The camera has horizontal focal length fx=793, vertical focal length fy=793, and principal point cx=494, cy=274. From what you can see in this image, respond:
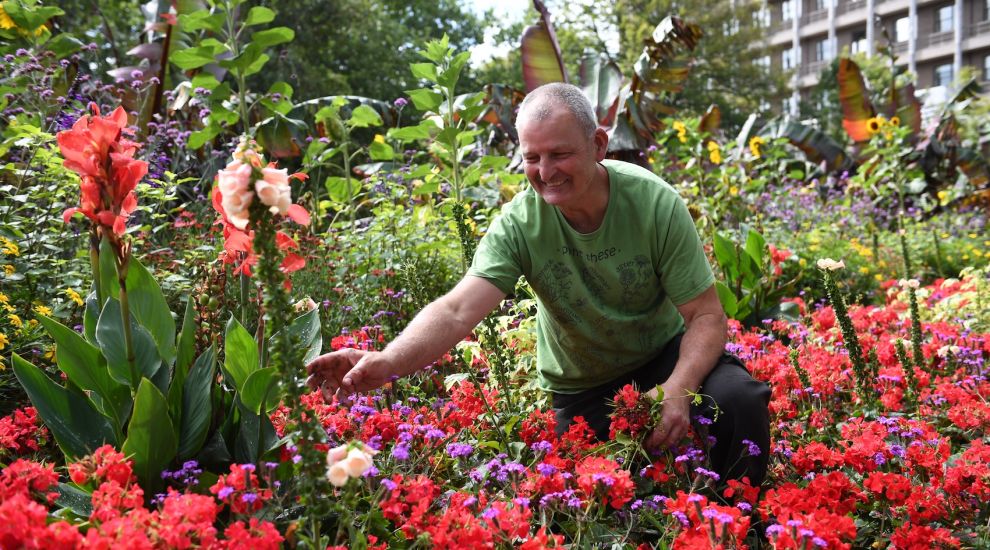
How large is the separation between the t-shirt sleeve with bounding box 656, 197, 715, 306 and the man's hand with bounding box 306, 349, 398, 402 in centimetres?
109

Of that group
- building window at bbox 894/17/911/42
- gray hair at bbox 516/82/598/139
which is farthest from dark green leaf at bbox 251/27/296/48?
building window at bbox 894/17/911/42

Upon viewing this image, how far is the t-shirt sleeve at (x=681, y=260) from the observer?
9.36 ft

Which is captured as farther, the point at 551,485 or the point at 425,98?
the point at 425,98

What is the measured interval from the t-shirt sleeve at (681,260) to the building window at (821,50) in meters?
48.0

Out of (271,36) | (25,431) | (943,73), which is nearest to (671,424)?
(25,431)

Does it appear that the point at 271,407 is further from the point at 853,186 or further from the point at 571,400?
the point at 853,186

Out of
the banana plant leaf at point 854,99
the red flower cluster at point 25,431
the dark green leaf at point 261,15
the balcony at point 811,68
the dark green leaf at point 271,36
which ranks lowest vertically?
the balcony at point 811,68

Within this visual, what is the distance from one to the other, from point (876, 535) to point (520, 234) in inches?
61.7

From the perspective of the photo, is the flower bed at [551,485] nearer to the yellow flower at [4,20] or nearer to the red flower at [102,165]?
the red flower at [102,165]

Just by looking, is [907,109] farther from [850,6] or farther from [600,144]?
[850,6]

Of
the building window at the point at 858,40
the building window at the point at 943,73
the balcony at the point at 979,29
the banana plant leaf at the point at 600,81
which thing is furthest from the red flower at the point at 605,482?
the building window at the point at 858,40

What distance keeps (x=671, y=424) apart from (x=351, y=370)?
40.8 inches

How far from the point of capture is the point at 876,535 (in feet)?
8.13

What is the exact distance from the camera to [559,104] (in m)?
2.67
